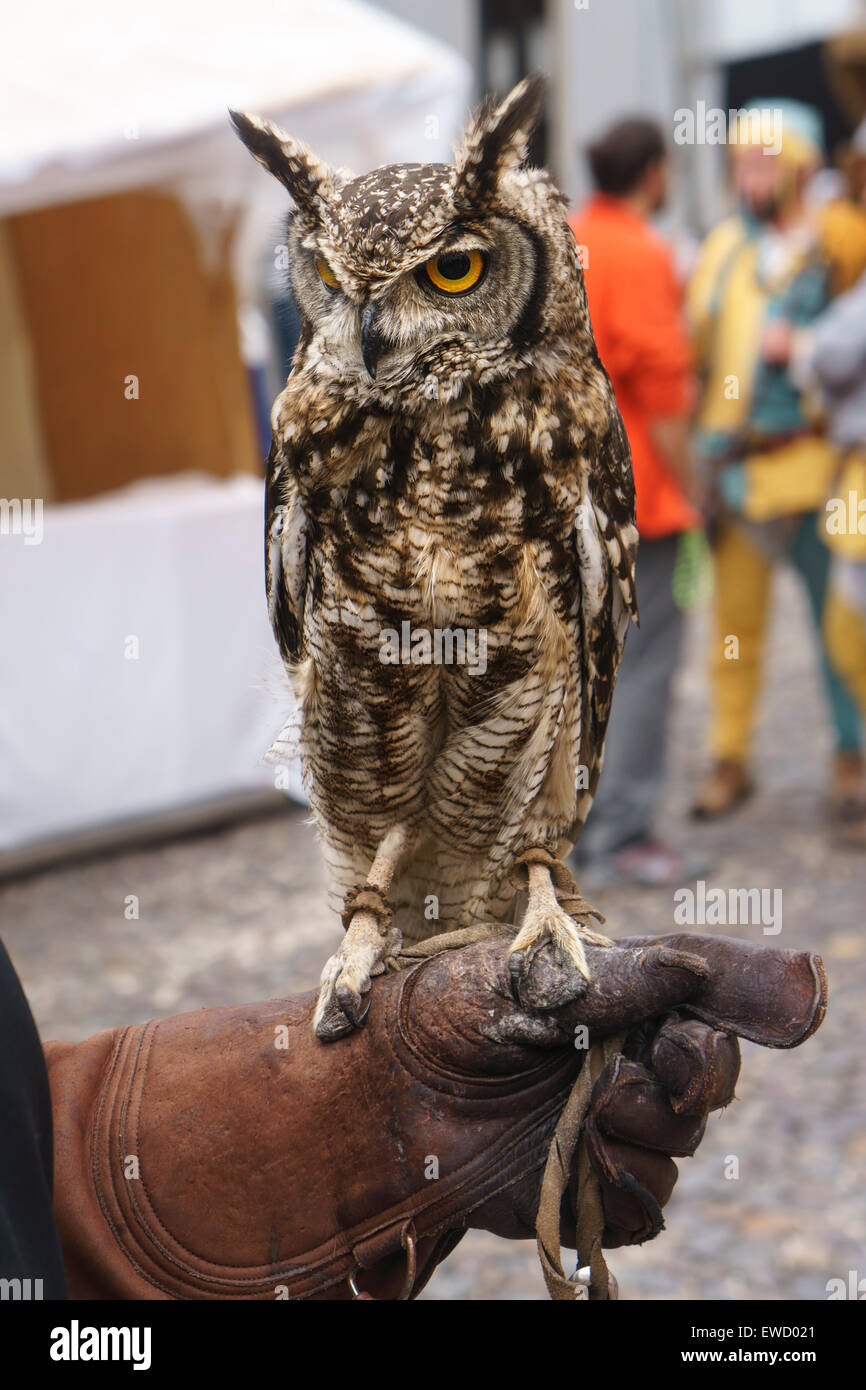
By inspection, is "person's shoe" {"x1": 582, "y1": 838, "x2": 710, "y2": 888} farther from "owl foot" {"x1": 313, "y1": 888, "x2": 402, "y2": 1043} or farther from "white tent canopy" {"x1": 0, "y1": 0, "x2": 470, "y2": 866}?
"owl foot" {"x1": 313, "y1": 888, "x2": 402, "y2": 1043}

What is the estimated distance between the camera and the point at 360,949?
191cm

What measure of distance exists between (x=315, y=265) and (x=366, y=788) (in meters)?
0.80

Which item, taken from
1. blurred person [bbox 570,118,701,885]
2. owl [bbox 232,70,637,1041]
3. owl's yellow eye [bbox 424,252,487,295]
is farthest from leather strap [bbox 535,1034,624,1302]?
blurred person [bbox 570,118,701,885]

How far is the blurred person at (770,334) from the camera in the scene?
16.4 ft

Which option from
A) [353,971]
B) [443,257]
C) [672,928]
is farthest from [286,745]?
[672,928]

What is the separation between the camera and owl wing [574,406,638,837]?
6.35 ft

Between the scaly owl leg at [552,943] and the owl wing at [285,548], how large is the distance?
56 centimetres

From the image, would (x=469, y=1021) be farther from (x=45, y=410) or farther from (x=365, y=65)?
(x=45, y=410)

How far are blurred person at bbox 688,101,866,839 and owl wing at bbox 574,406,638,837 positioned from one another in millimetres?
3129

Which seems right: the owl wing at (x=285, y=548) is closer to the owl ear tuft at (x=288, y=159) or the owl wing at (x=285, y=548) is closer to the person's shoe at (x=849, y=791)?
the owl ear tuft at (x=288, y=159)

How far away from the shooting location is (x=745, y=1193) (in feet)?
11.4

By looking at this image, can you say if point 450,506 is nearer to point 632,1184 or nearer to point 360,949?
point 360,949

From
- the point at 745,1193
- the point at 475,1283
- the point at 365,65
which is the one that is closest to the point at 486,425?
the point at 475,1283

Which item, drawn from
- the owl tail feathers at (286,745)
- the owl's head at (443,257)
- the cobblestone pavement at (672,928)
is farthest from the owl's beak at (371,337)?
the cobblestone pavement at (672,928)
